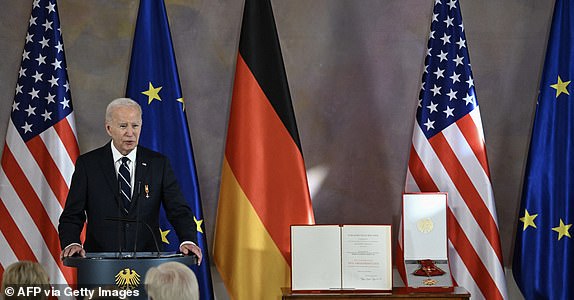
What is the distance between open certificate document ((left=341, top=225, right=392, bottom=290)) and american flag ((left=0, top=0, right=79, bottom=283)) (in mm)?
1640

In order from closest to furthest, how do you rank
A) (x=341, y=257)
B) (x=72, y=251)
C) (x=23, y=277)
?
1. (x=23, y=277)
2. (x=72, y=251)
3. (x=341, y=257)

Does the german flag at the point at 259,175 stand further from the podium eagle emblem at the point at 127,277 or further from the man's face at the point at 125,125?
the podium eagle emblem at the point at 127,277

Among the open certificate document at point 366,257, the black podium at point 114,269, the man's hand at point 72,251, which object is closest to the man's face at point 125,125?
the man's hand at point 72,251

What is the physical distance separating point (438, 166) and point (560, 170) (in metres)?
0.71

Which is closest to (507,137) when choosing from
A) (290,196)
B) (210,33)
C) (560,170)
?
(560,170)

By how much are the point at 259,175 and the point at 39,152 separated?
130 cm

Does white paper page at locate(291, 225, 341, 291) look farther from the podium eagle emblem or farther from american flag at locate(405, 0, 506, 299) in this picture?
the podium eagle emblem

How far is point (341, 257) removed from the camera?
4730mm

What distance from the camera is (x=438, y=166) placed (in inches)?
203

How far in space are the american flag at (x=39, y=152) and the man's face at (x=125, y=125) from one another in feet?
3.82

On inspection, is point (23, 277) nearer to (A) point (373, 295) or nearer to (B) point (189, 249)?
(B) point (189, 249)

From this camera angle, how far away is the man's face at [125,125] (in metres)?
4.06

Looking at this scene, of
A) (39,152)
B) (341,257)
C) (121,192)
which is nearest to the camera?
Answer: (121,192)

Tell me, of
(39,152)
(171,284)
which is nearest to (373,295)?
(39,152)
